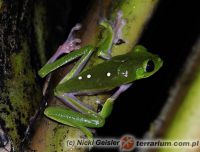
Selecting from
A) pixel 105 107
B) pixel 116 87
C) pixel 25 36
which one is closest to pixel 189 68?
pixel 116 87

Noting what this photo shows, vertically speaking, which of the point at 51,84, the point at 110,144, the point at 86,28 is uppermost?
the point at 86,28

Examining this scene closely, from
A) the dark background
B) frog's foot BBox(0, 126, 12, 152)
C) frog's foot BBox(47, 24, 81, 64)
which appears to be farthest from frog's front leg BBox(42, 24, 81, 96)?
the dark background

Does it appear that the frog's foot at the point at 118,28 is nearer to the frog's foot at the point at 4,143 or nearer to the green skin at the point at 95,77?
the green skin at the point at 95,77

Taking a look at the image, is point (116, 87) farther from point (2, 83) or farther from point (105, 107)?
point (2, 83)

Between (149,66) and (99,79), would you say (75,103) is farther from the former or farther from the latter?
(149,66)

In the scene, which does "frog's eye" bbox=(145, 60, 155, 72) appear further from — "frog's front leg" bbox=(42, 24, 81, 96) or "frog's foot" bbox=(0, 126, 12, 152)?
"frog's foot" bbox=(0, 126, 12, 152)

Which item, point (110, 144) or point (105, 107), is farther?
point (110, 144)

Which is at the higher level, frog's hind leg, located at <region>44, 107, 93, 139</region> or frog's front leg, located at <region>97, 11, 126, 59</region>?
frog's front leg, located at <region>97, 11, 126, 59</region>
